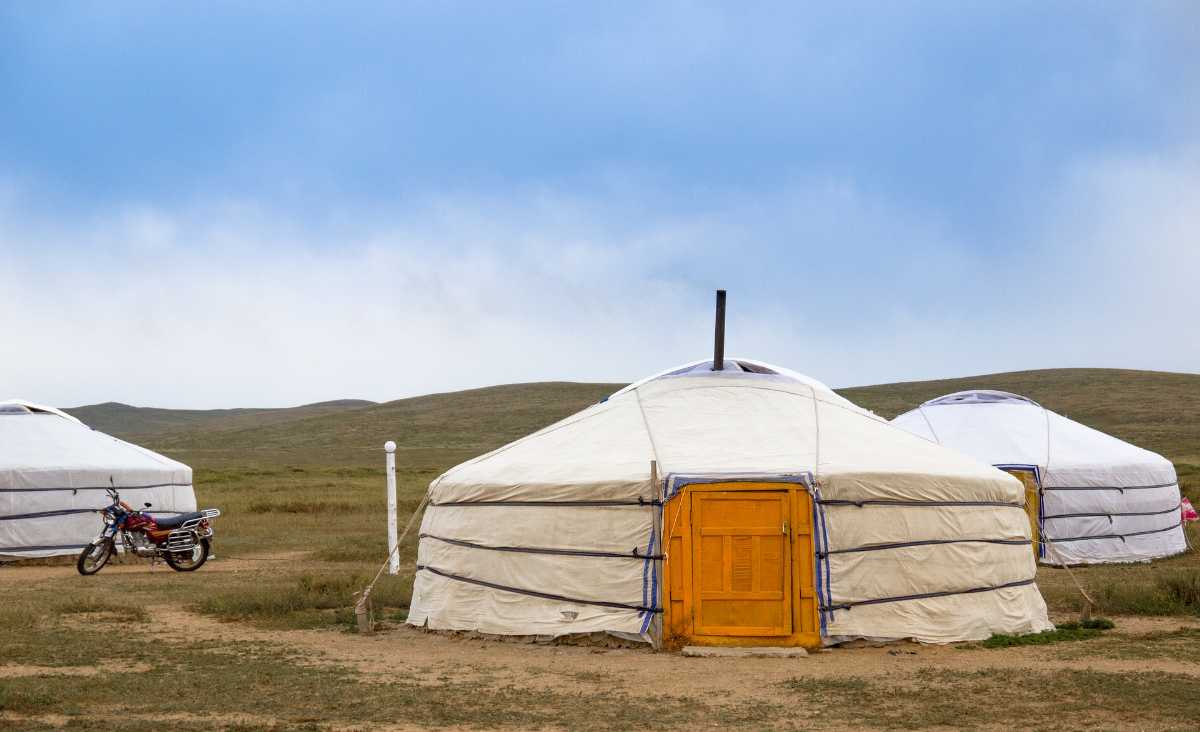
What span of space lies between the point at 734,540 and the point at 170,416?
105617 mm

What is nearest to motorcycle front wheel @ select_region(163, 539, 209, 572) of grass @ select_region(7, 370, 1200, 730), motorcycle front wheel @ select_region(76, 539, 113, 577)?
grass @ select_region(7, 370, 1200, 730)

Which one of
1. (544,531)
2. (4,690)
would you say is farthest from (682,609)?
(4,690)

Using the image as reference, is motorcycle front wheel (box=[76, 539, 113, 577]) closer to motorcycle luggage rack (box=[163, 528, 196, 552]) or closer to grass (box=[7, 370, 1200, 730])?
grass (box=[7, 370, 1200, 730])

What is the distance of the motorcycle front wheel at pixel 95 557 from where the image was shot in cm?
1445

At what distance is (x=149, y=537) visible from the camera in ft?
48.4

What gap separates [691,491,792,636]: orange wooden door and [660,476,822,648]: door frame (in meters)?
0.04

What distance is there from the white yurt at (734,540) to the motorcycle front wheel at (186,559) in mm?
5832

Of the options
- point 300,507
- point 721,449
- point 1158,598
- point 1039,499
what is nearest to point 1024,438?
point 1039,499

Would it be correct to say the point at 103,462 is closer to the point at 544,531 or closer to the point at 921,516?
Result: the point at 544,531

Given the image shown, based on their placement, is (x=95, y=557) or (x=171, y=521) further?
(x=171, y=521)

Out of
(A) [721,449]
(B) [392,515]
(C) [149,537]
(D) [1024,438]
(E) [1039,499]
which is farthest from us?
(D) [1024,438]

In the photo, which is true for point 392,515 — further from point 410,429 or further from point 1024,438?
point 410,429

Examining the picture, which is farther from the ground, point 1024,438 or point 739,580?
point 1024,438

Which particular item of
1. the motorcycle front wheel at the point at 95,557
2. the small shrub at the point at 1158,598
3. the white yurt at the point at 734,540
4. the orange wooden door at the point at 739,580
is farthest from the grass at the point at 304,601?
the small shrub at the point at 1158,598
